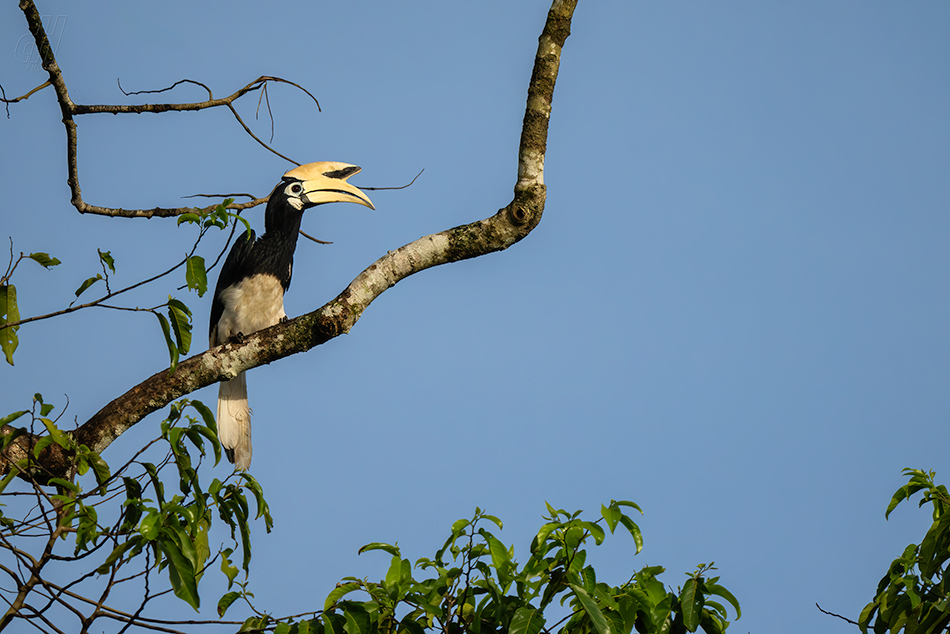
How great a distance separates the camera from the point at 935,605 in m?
2.24

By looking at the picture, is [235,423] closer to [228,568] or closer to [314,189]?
[314,189]

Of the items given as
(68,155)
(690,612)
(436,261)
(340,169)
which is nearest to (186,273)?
(436,261)

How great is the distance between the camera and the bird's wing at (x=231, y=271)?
489 centimetres

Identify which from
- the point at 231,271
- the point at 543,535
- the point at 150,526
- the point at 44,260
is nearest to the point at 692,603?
the point at 543,535

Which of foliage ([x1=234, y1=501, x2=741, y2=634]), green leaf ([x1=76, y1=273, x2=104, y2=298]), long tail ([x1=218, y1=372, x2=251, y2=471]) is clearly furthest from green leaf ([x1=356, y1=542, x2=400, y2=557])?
long tail ([x1=218, y1=372, x2=251, y2=471])

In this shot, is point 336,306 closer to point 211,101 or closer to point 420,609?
point 420,609

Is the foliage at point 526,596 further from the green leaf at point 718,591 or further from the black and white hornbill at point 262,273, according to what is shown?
the black and white hornbill at point 262,273

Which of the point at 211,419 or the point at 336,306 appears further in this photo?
the point at 336,306

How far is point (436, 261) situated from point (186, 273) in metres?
0.88

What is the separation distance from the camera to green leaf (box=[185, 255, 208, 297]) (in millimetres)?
2566

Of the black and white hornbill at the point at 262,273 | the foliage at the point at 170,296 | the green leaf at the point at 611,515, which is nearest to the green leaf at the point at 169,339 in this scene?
the foliage at the point at 170,296

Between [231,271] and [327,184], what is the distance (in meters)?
0.84

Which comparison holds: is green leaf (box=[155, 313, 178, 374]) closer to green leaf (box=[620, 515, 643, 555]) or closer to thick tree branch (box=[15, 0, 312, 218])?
thick tree branch (box=[15, 0, 312, 218])

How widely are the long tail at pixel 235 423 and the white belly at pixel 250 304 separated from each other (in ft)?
1.04
